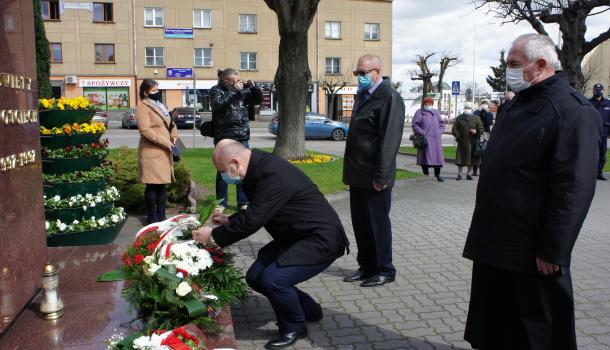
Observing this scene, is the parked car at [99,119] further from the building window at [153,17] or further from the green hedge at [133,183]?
the building window at [153,17]

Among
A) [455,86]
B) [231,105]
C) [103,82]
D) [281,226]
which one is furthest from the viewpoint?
[103,82]

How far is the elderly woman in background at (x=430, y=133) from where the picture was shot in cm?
1264

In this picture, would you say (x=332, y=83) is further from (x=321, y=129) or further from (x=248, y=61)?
(x=321, y=129)

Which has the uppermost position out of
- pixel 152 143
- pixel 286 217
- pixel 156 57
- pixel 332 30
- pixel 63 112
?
pixel 332 30

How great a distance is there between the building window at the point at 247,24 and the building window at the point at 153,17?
6044 millimetres

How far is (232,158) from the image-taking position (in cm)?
408

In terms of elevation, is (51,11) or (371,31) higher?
(51,11)

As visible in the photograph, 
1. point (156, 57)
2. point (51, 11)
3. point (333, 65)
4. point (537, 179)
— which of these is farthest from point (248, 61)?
point (537, 179)

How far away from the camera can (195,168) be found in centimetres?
1304

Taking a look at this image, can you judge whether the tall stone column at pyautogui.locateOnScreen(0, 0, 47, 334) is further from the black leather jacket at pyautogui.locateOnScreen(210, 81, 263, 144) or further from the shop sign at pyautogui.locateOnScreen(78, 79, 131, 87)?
the shop sign at pyautogui.locateOnScreen(78, 79, 131, 87)

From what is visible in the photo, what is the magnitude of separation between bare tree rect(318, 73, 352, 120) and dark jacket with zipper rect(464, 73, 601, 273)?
4407cm

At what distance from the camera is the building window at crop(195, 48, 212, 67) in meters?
45.6

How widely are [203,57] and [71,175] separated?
4056 centimetres

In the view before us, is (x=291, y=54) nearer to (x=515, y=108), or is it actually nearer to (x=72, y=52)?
(x=515, y=108)
